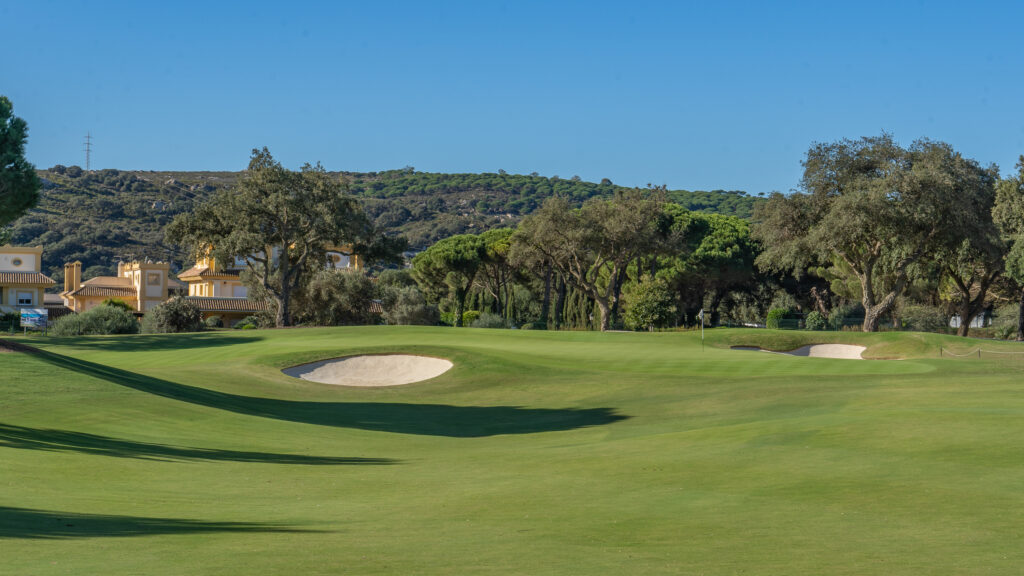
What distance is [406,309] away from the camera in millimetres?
72062

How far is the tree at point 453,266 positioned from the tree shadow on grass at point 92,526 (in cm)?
7103

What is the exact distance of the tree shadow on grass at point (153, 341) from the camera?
46513 millimetres

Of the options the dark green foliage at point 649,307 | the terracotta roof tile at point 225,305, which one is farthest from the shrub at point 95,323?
the dark green foliage at point 649,307

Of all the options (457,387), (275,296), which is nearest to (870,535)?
(457,387)

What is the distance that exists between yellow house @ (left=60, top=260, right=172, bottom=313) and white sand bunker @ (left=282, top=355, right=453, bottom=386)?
2982 inches

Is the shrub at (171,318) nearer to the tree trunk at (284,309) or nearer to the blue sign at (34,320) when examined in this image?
the tree trunk at (284,309)

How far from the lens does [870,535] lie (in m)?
9.16

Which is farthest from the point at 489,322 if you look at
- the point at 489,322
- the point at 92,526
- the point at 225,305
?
the point at 92,526

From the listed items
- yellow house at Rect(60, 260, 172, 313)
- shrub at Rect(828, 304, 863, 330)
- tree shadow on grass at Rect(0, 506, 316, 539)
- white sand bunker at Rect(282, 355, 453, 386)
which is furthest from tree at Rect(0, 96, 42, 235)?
yellow house at Rect(60, 260, 172, 313)

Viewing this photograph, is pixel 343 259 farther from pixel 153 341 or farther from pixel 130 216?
pixel 153 341

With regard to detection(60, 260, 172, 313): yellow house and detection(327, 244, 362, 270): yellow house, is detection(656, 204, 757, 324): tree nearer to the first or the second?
detection(327, 244, 362, 270): yellow house

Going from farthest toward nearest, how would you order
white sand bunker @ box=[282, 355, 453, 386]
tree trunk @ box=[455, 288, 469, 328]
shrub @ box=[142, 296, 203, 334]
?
tree trunk @ box=[455, 288, 469, 328] < shrub @ box=[142, 296, 203, 334] < white sand bunker @ box=[282, 355, 453, 386]

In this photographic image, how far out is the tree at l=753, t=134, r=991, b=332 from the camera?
183 ft

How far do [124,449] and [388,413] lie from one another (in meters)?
11.0
